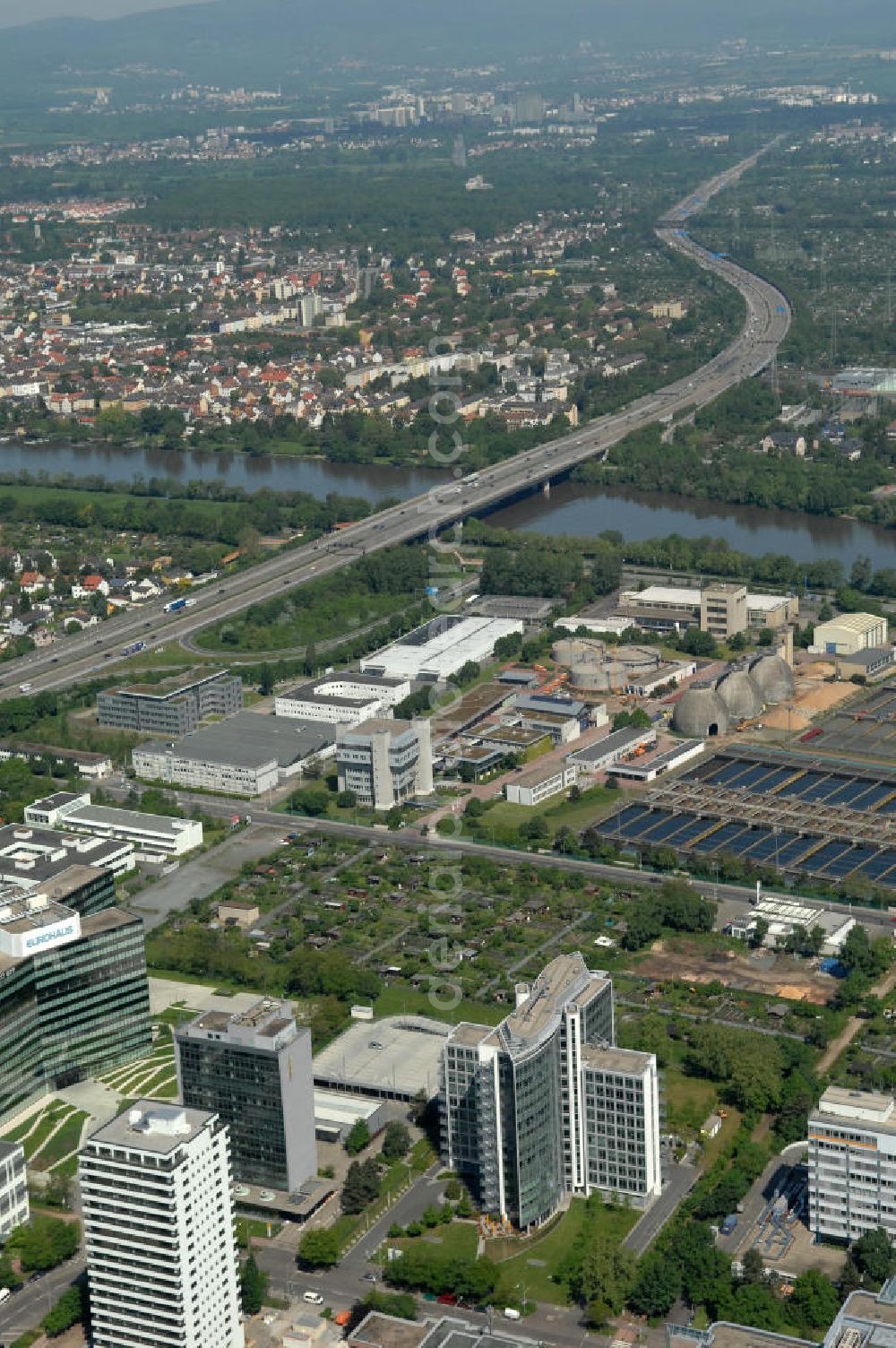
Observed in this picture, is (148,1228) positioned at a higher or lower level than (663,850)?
higher

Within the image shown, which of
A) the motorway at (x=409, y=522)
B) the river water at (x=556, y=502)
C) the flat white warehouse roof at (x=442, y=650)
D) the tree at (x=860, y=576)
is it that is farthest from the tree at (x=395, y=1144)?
the river water at (x=556, y=502)

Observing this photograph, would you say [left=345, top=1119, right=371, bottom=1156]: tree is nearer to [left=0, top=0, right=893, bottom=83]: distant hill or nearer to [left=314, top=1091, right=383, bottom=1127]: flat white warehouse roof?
[left=314, top=1091, right=383, bottom=1127]: flat white warehouse roof

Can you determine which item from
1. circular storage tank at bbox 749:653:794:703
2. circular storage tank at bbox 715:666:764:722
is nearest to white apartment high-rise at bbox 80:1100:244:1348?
circular storage tank at bbox 715:666:764:722

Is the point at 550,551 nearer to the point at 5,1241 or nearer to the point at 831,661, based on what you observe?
the point at 831,661

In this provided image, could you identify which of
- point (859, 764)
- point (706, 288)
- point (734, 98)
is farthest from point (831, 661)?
point (734, 98)

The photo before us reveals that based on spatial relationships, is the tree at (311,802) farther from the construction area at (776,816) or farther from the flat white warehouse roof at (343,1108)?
the flat white warehouse roof at (343,1108)

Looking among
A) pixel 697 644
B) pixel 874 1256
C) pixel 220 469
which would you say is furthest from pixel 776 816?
pixel 220 469

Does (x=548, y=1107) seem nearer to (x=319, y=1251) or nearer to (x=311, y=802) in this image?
(x=319, y=1251)
